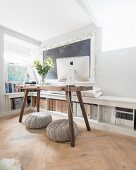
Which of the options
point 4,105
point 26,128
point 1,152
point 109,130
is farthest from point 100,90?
point 4,105

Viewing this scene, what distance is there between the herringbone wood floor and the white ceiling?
6.77ft

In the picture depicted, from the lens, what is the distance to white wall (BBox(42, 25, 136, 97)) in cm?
227

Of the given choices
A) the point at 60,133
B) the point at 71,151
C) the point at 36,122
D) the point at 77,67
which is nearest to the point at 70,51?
the point at 77,67

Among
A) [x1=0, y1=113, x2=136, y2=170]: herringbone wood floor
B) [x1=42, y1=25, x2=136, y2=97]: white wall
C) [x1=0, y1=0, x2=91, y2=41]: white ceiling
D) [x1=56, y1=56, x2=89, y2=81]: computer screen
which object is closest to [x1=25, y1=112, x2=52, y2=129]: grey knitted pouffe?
[x1=0, y1=113, x2=136, y2=170]: herringbone wood floor

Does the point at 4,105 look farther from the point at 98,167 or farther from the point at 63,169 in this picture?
the point at 98,167

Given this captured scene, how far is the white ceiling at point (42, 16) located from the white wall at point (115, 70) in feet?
1.39

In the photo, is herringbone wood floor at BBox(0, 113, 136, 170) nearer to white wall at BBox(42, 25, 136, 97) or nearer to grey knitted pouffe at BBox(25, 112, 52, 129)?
grey knitted pouffe at BBox(25, 112, 52, 129)

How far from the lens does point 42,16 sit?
248cm

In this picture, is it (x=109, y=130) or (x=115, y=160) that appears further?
(x=109, y=130)

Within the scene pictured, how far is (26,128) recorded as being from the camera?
2.18 m

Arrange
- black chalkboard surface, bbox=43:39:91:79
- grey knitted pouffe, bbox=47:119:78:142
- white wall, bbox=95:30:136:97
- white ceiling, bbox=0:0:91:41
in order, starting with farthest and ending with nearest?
1. black chalkboard surface, bbox=43:39:91:79
2. white wall, bbox=95:30:136:97
3. white ceiling, bbox=0:0:91:41
4. grey knitted pouffe, bbox=47:119:78:142

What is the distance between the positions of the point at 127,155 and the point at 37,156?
0.97 m

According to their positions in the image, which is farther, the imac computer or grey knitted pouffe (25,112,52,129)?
Answer: grey knitted pouffe (25,112,52,129)

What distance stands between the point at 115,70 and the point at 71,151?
5.42 feet
